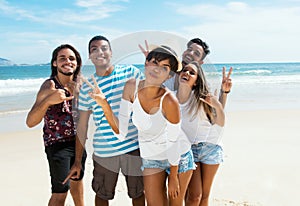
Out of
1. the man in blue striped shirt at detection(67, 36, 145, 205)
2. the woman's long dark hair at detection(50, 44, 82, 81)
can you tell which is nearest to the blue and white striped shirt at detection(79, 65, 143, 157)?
the man in blue striped shirt at detection(67, 36, 145, 205)

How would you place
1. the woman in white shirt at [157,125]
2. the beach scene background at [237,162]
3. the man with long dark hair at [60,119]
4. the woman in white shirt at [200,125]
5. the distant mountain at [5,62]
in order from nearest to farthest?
the woman in white shirt at [157,125] < the woman in white shirt at [200,125] < the man with long dark hair at [60,119] < the beach scene background at [237,162] < the distant mountain at [5,62]

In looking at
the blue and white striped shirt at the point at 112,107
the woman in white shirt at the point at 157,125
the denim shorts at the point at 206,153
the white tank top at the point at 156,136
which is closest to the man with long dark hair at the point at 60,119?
the blue and white striped shirt at the point at 112,107

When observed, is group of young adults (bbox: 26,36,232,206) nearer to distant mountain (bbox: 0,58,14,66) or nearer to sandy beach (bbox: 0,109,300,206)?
sandy beach (bbox: 0,109,300,206)

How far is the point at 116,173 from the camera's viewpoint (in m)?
2.86

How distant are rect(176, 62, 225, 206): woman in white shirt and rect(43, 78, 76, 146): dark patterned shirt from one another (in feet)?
3.02

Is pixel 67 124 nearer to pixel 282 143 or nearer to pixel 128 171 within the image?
pixel 128 171

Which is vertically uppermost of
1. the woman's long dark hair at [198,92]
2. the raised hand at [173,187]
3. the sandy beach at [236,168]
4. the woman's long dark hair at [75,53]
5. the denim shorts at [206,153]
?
the woman's long dark hair at [75,53]

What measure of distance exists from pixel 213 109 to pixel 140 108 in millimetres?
693

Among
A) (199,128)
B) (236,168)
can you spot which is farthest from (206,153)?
(236,168)

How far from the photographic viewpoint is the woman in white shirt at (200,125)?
2.60 meters

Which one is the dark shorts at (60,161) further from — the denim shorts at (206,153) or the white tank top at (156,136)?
the denim shorts at (206,153)

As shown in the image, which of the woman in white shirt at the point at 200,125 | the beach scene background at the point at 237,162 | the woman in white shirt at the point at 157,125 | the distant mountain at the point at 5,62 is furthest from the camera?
the distant mountain at the point at 5,62

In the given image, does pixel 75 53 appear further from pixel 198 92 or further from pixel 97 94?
pixel 198 92

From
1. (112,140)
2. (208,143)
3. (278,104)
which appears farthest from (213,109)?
(278,104)
